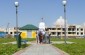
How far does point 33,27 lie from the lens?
7788 centimetres

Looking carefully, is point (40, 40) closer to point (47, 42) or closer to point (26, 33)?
point (47, 42)

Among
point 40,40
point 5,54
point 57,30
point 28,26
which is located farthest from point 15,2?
point 57,30

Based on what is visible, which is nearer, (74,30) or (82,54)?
(82,54)

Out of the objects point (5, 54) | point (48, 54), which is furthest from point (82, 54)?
point (5, 54)

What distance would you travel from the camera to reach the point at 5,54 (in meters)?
20.9

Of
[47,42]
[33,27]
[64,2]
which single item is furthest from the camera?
[33,27]

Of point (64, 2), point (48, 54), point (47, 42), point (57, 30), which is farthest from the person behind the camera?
point (57, 30)

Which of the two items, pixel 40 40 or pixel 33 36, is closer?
pixel 40 40

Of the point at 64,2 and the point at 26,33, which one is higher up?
the point at 64,2

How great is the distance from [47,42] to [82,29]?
135771 mm

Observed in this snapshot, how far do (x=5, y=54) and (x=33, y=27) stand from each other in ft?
187

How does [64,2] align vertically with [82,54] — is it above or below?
above

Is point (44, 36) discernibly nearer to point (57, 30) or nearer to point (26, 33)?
point (26, 33)

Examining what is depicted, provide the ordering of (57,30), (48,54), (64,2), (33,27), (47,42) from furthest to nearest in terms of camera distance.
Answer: (57,30), (33,27), (47,42), (64,2), (48,54)
